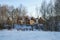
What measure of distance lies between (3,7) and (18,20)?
9538 millimetres

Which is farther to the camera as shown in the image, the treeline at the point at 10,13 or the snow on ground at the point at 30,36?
the treeline at the point at 10,13

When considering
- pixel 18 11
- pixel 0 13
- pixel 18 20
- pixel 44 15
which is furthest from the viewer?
pixel 18 20

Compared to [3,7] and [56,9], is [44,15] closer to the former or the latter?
[56,9]

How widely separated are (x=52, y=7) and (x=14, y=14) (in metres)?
16.6

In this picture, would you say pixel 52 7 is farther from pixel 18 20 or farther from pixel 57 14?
pixel 18 20

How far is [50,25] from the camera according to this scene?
111ft

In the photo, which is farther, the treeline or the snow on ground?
the treeline

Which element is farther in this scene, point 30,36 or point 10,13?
point 10,13

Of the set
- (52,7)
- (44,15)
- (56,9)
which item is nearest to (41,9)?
(44,15)

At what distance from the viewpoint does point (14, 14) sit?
51375 mm

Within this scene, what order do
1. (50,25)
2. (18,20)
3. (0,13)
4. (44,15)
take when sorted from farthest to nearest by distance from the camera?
(18,20)
(0,13)
(44,15)
(50,25)

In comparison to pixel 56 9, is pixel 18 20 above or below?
below

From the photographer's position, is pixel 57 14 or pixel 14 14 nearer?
pixel 57 14

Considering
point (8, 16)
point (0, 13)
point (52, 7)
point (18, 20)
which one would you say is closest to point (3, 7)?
point (0, 13)
